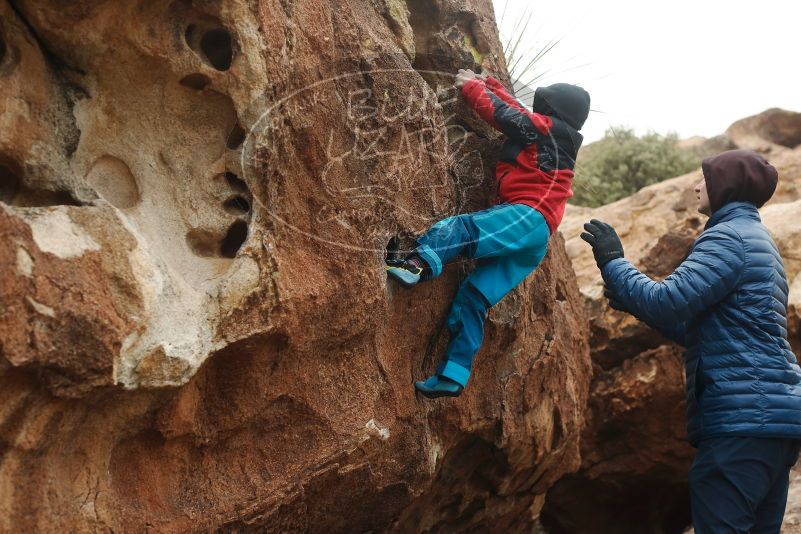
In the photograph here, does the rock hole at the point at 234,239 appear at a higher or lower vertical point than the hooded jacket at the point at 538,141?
lower

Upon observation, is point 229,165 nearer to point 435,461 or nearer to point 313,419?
point 313,419

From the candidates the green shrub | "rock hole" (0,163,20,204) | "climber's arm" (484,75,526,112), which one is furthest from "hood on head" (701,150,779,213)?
the green shrub

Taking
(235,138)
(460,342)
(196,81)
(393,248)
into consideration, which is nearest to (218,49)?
(196,81)

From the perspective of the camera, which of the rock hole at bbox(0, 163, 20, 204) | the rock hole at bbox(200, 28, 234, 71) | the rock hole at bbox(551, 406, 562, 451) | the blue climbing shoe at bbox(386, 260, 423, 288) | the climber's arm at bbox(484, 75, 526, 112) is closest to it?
the rock hole at bbox(0, 163, 20, 204)

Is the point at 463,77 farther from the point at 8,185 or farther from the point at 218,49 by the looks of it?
the point at 8,185

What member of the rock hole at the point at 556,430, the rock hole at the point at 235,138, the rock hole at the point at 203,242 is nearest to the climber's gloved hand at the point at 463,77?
the rock hole at the point at 235,138

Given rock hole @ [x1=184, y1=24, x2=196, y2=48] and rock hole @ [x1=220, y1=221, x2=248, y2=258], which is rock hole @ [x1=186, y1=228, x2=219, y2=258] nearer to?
rock hole @ [x1=220, y1=221, x2=248, y2=258]

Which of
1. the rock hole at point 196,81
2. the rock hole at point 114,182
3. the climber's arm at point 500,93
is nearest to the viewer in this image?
the rock hole at point 114,182

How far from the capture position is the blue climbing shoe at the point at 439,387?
172 inches

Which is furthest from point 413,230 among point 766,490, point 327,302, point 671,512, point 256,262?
point 671,512

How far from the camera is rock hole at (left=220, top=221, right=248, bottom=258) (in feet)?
12.3

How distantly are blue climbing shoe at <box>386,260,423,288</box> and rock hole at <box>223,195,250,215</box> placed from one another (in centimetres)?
76

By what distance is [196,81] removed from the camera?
3639 mm

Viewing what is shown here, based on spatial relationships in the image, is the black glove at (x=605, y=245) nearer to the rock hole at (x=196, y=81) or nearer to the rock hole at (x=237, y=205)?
the rock hole at (x=237, y=205)
